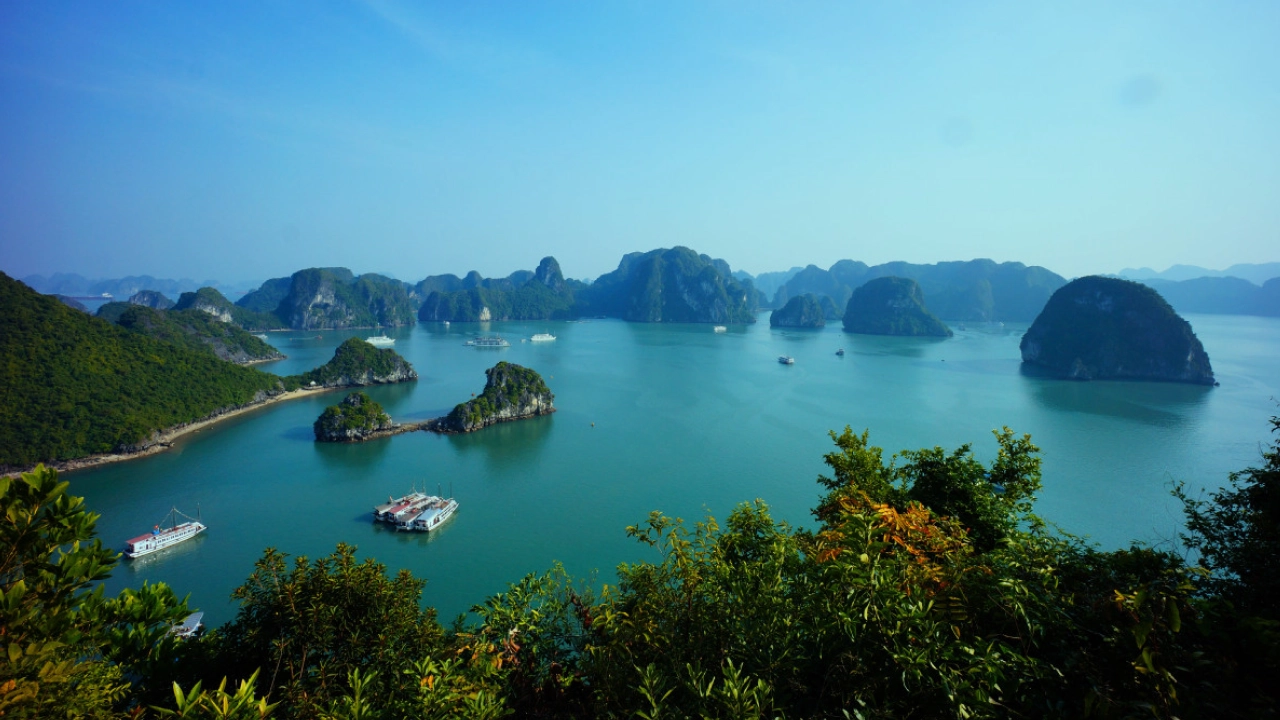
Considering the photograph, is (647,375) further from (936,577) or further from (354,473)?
(936,577)

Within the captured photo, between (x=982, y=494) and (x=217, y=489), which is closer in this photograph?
(x=982, y=494)

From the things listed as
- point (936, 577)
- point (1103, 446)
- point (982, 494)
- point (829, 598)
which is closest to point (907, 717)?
point (829, 598)

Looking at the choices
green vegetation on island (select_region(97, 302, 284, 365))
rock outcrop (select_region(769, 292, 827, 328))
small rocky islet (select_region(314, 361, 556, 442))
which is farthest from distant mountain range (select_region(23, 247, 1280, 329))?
small rocky islet (select_region(314, 361, 556, 442))

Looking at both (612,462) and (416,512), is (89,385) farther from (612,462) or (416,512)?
(612,462)

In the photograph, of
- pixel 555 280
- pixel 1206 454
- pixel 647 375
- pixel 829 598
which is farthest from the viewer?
pixel 555 280

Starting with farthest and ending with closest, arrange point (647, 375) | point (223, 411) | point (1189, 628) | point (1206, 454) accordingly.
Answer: point (647, 375), point (223, 411), point (1206, 454), point (1189, 628)

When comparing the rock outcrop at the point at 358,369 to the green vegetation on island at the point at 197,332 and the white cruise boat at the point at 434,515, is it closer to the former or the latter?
the green vegetation on island at the point at 197,332

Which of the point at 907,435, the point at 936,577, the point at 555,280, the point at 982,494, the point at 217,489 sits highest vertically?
the point at 555,280

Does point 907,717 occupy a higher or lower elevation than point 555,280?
lower
